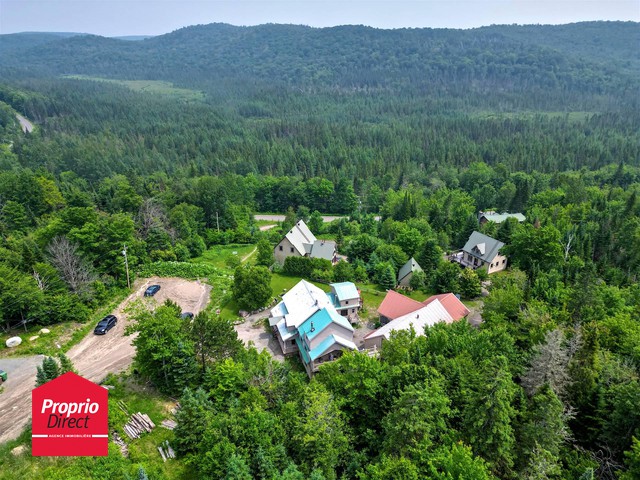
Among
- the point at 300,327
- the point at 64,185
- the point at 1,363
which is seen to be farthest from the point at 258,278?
the point at 64,185

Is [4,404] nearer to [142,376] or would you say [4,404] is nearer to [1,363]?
[1,363]

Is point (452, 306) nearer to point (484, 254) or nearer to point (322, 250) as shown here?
point (484, 254)

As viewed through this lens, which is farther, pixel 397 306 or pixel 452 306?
pixel 397 306

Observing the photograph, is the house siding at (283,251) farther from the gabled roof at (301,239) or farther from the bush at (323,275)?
the bush at (323,275)

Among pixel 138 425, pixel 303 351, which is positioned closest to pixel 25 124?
pixel 303 351

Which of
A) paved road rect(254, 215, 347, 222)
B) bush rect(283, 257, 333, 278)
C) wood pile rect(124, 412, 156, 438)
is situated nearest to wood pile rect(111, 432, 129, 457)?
wood pile rect(124, 412, 156, 438)

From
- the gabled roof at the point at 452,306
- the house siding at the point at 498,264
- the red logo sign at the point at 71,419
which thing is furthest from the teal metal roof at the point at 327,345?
the house siding at the point at 498,264

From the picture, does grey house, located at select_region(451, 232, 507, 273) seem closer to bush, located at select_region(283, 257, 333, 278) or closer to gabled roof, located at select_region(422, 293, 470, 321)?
gabled roof, located at select_region(422, 293, 470, 321)
